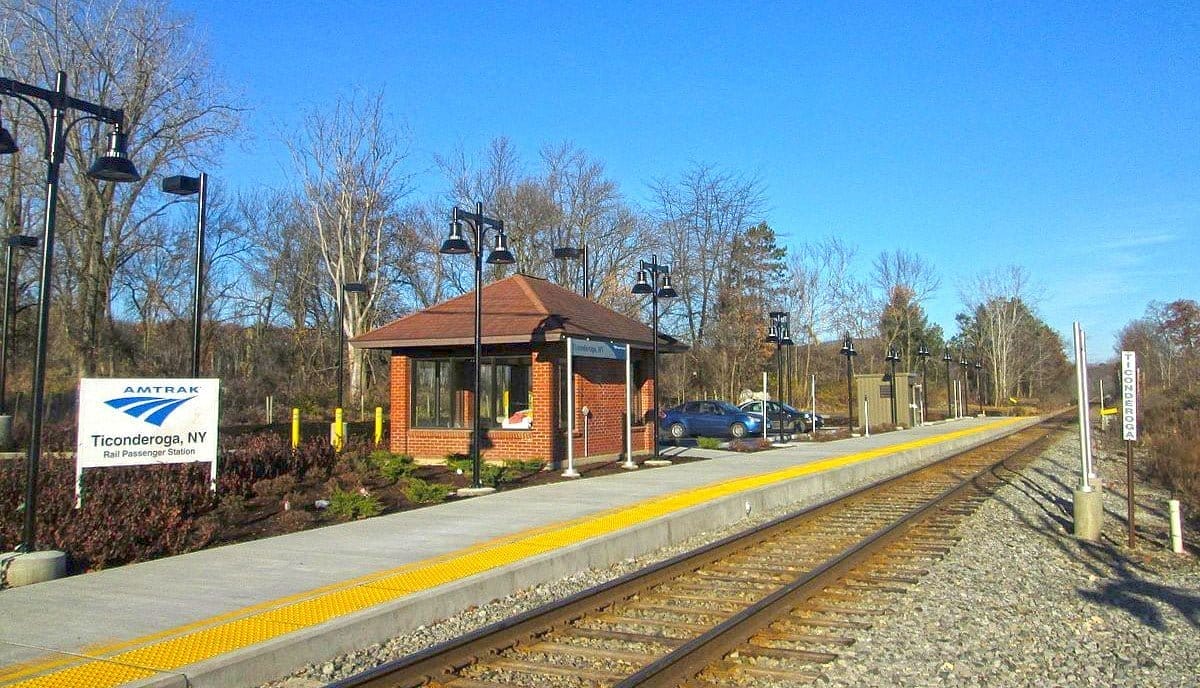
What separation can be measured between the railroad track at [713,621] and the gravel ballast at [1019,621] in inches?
12.8

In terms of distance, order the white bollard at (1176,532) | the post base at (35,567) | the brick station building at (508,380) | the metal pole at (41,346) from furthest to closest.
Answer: the brick station building at (508,380) → the white bollard at (1176,532) → the metal pole at (41,346) → the post base at (35,567)

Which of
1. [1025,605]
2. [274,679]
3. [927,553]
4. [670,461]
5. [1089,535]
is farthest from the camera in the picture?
[670,461]

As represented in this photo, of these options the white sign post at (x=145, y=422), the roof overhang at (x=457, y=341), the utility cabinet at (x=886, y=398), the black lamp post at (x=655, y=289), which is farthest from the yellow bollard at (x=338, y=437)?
the utility cabinet at (x=886, y=398)

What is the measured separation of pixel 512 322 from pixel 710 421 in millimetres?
17838

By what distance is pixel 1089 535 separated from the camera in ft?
39.2

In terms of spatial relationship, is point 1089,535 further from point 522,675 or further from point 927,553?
point 522,675

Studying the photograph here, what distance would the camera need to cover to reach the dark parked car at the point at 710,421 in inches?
1374

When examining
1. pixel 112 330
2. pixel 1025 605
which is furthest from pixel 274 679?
pixel 112 330

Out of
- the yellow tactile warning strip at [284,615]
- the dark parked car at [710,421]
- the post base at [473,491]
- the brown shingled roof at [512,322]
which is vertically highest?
the brown shingled roof at [512,322]

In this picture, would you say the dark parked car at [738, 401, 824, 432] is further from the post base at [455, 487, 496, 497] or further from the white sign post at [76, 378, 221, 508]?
the white sign post at [76, 378, 221, 508]

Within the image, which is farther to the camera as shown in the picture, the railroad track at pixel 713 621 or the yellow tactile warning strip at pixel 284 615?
the railroad track at pixel 713 621

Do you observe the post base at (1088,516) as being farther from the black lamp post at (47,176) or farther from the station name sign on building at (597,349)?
the black lamp post at (47,176)

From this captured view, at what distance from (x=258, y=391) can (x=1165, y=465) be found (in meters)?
35.6

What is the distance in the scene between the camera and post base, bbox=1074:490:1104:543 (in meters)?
12.0
